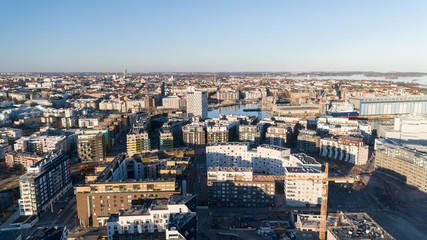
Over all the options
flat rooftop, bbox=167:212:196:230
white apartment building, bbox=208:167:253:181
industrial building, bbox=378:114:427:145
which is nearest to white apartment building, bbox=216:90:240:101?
industrial building, bbox=378:114:427:145

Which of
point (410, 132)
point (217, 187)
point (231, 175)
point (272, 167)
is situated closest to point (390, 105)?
point (410, 132)

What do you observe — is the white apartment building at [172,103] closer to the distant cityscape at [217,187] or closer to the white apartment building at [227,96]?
the white apartment building at [227,96]

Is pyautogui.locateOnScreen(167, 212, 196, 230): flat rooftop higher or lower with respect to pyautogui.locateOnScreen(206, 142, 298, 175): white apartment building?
higher

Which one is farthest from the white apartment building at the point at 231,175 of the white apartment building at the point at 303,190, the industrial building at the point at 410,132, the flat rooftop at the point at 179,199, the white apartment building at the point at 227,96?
the white apartment building at the point at 227,96

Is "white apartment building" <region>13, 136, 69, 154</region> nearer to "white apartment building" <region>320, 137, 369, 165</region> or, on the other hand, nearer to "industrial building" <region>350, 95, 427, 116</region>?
"white apartment building" <region>320, 137, 369, 165</region>

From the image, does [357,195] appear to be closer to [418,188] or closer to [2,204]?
[418,188]

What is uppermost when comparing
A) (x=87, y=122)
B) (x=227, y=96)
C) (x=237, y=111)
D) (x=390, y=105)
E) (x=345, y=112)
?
(x=390, y=105)

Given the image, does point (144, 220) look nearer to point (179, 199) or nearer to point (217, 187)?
point (179, 199)
